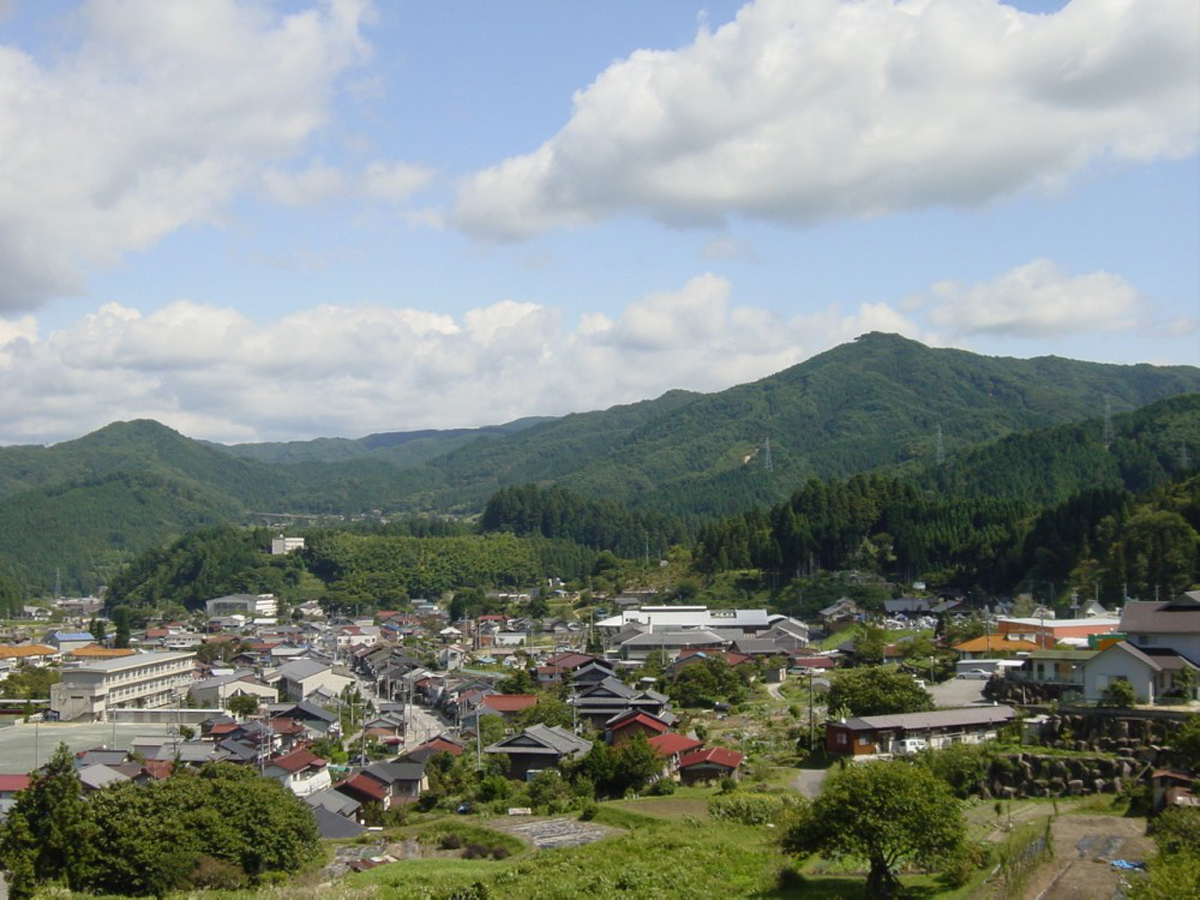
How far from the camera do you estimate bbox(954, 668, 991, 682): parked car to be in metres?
33.2

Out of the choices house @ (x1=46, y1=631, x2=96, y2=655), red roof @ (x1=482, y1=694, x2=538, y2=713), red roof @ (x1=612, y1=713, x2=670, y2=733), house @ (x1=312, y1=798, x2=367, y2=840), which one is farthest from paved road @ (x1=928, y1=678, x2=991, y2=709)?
house @ (x1=46, y1=631, x2=96, y2=655)

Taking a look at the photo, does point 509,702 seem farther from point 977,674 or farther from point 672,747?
point 977,674

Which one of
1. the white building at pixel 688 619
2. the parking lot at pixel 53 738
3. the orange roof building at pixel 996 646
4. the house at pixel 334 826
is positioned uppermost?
the orange roof building at pixel 996 646

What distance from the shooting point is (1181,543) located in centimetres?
4138

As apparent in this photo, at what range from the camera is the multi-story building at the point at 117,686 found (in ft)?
138

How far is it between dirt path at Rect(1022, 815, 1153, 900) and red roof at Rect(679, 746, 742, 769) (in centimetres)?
701

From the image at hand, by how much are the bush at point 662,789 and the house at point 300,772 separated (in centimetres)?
760

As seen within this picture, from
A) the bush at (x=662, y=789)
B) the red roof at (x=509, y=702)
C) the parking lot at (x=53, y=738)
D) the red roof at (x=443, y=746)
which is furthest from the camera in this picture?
the red roof at (x=509, y=702)

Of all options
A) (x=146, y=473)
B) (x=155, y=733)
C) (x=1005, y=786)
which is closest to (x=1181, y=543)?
(x=1005, y=786)

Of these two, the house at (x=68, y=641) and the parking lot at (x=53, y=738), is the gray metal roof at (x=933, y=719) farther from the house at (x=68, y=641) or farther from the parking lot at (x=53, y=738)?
the house at (x=68, y=641)

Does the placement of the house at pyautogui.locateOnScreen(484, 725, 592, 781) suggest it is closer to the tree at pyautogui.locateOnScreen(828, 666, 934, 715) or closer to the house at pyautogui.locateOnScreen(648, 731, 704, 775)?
the house at pyautogui.locateOnScreen(648, 731, 704, 775)

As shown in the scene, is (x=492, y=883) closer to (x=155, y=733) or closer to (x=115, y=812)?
(x=115, y=812)

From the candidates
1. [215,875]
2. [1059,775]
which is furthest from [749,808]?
[215,875]

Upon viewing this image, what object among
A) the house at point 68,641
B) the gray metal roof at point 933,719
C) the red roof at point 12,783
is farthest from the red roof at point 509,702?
the house at point 68,641
